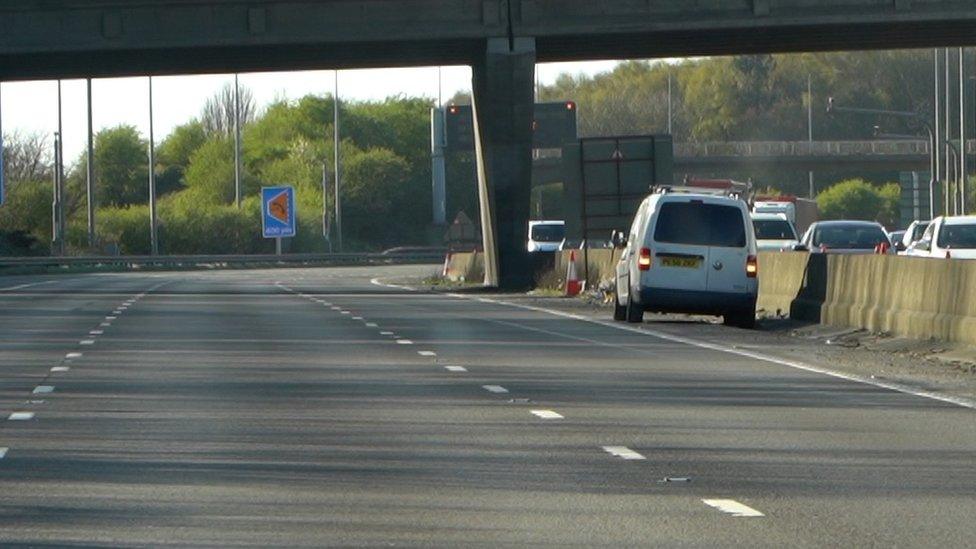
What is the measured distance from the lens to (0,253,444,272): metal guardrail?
83.4m

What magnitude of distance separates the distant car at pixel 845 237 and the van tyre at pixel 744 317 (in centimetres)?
1058

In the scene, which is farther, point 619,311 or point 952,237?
point 952,237

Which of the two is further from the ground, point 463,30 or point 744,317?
point 463,30

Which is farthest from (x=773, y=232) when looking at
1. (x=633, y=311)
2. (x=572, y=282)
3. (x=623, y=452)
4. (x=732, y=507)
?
(x=732, y=507)

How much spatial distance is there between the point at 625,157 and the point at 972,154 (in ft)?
249

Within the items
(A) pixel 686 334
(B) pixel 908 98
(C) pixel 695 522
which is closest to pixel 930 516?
(C) pixel 695 522

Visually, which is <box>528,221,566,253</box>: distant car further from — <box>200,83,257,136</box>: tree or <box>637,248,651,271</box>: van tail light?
<box>200,83,257,136</box>: tree

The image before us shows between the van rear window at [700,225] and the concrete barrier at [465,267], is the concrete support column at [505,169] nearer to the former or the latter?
the concrete barrier at [465,267]

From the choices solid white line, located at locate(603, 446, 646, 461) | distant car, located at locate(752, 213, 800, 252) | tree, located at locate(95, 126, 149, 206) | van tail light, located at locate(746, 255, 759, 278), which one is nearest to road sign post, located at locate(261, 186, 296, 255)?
tree, located at locate(95, 126, 149, 206)

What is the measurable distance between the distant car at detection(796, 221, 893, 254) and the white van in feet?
36.7

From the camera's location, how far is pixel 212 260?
305 feet

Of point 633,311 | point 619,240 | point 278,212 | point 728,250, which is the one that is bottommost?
point 633,311

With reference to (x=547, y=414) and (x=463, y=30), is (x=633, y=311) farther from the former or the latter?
(x=463, y=30)

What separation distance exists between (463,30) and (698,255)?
62.7 ft
